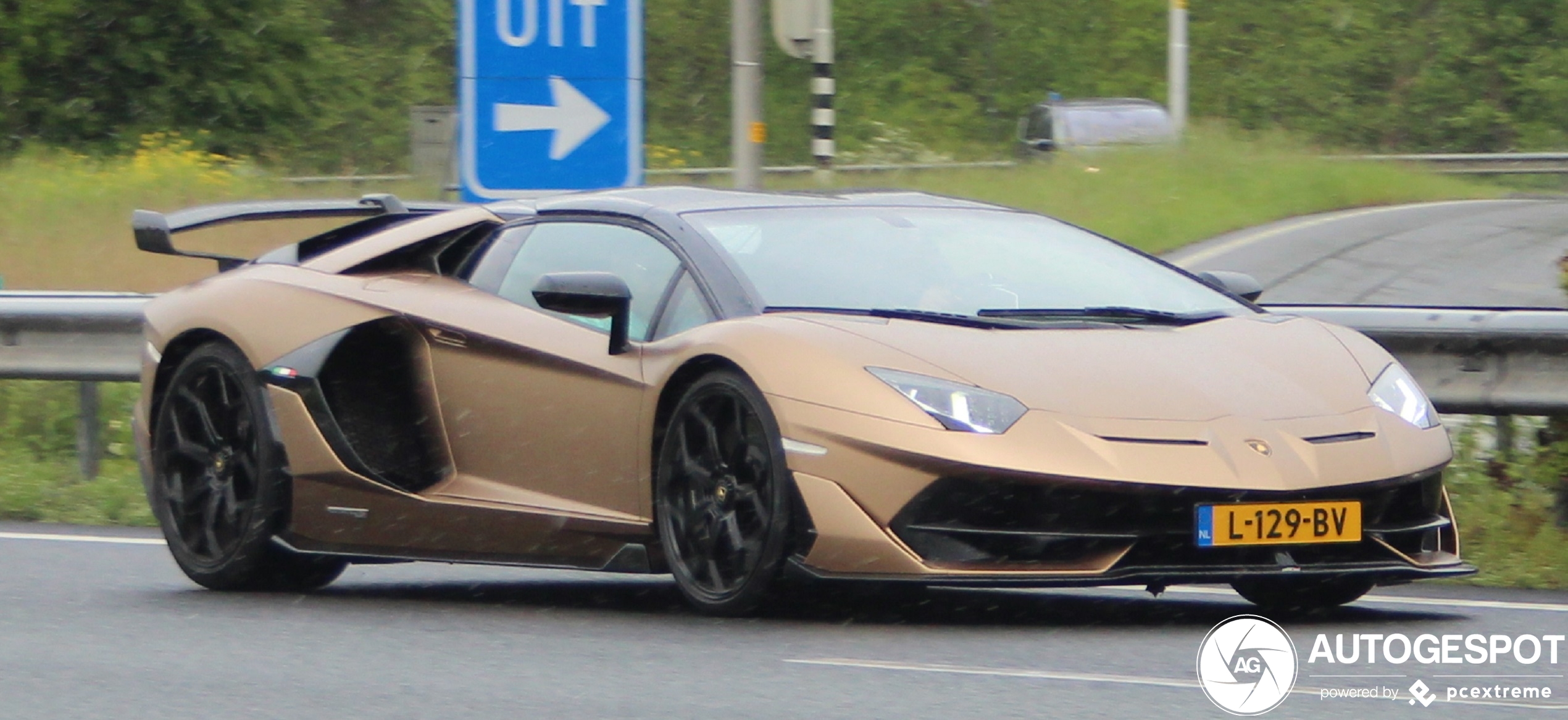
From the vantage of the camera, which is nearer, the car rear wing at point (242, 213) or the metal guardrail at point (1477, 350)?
the car rear wing at point (242, 213)

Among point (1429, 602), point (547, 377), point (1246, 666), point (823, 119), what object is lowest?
point (1429, 602)

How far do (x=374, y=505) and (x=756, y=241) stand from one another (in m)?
1.40

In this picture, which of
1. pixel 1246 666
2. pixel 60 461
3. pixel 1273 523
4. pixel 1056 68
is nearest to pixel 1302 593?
pixel 1273 523

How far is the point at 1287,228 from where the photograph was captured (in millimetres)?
26047

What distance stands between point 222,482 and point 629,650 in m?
2.17

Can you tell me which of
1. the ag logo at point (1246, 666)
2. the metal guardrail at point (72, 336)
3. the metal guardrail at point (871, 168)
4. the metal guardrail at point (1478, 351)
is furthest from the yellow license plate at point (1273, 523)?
the metal guardrail at point (871, 168)

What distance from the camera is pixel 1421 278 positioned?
21.2 metres

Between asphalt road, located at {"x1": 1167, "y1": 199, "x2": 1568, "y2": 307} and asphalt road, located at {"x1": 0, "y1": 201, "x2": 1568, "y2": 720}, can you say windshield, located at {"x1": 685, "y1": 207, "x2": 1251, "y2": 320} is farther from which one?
asphalt road, located at {"x1": 1167, "y1": 199, "x2": 1568, "y2": 307}

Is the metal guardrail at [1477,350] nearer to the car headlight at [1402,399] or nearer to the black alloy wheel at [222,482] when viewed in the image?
the car headlight at [1402,399]

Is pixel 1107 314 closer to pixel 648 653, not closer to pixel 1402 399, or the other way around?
pixel 1402 399

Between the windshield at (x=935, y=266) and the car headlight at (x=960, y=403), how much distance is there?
1.84 feet

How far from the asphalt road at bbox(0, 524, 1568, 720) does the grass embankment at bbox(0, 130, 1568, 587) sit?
244 centimetres

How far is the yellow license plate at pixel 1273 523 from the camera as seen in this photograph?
6.08 meters

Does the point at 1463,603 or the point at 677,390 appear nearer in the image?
the point at 677,390
